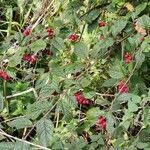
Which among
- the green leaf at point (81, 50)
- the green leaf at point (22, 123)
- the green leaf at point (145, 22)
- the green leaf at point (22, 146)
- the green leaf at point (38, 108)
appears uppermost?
the green leaf at point (145, 22)

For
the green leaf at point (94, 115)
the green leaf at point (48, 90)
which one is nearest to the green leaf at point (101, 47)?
the green leaf at point (94, 115)

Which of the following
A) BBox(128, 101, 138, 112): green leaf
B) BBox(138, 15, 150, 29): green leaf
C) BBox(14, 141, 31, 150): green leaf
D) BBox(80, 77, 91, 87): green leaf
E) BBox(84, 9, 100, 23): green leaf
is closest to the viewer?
BBox(14, 141, 31, 150): green leaf

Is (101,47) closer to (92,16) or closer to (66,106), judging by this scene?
(92,16)

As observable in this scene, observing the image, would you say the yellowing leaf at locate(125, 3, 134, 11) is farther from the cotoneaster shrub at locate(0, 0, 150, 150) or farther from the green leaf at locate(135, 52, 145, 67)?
the green leaf at locate(135, 52, 145, 67)

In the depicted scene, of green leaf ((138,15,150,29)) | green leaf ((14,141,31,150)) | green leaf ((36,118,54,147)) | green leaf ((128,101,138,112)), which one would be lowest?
green leaf ((14,141,31,150))

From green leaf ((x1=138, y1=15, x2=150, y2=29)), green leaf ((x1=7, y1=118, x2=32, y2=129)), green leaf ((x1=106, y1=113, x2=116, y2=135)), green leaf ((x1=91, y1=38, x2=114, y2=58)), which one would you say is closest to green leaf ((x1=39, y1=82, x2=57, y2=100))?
green leaf ((x1=7, y1=118, x2=32, y2=129))

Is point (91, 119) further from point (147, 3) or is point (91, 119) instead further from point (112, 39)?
point (147, 3)

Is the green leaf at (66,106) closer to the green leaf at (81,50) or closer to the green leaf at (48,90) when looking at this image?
the green leaf at (48,90)

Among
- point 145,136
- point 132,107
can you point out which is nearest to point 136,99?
point 132,107
